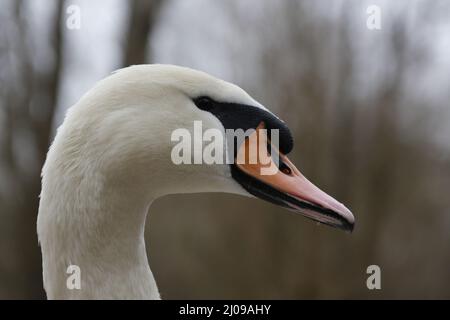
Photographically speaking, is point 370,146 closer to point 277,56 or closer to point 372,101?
point 372,101

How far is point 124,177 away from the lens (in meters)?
1.19

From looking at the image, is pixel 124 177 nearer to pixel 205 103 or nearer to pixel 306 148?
pixel 205 103

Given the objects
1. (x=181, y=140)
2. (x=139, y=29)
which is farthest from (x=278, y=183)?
(x=139, y=29)

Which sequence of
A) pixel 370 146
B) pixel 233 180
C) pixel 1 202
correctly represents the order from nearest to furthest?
pixel 233 180
pixel 1 202
pixel 370 146

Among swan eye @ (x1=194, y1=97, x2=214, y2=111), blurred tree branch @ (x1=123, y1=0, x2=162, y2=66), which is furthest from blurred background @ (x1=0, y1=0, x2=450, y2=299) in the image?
swan eye @ (x1=194, y1=97, x2=214, y2=111)

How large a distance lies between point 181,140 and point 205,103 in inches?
3.8

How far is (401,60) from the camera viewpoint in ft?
15.4

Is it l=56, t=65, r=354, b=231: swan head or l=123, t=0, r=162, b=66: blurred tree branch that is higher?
l=123, t=0, r=162, b=66: blurred tree branch

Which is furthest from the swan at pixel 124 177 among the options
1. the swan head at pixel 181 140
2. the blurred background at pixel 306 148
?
the blurred background at pixel 306 148

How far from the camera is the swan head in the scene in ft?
3.82

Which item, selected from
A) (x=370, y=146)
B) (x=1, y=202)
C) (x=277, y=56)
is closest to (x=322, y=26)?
(x=277, y=56)

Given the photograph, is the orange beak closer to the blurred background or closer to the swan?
the swan

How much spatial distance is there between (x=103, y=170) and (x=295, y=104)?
418 cm
